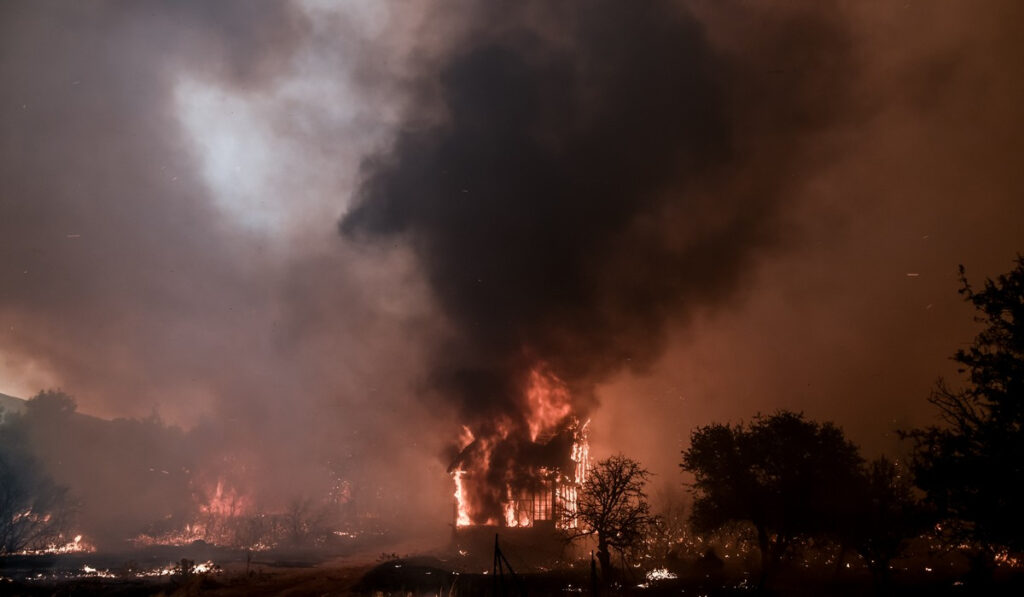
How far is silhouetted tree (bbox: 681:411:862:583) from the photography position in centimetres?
4541

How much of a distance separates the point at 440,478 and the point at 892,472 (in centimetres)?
11353

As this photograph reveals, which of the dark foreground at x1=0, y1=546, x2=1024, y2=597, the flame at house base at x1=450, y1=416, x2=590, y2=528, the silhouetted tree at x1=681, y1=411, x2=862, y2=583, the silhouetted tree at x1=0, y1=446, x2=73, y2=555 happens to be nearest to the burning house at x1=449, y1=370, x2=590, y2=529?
the flame at house base at x1=450, y1=416, x2=590, y2=528

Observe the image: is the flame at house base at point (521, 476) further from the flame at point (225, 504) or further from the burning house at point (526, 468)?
the flame at point (225, 504)

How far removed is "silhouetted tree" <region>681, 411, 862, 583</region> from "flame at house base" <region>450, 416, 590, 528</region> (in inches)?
1157

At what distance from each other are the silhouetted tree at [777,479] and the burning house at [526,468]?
31.2 m

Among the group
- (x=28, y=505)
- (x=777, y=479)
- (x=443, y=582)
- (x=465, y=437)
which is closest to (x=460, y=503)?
(x=465, y=437)

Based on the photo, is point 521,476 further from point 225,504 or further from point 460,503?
point 225,504

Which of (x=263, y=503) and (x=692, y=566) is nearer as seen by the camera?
(x=692, y=566)

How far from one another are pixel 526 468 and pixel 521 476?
1.44m

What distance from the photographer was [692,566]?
2453 inches

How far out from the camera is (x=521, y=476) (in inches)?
3127

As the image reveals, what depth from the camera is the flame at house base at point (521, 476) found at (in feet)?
258

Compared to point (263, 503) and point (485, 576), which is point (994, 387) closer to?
point (485, 576)

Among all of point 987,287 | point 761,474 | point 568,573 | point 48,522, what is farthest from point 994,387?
point 48,522
